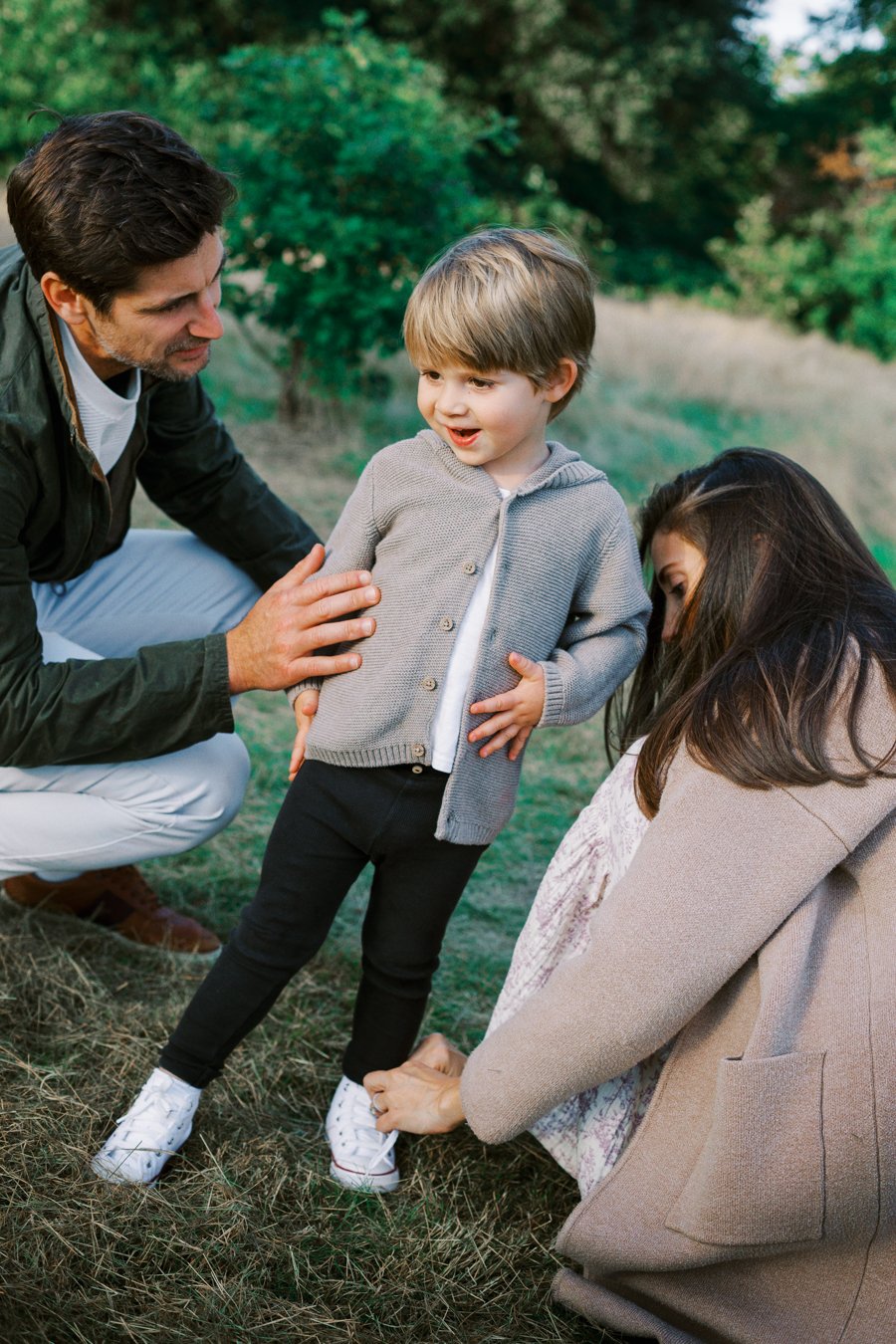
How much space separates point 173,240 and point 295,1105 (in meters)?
1.59

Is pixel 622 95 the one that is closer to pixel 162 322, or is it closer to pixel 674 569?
pixel 162 322

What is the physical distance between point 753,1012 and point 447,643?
683mm

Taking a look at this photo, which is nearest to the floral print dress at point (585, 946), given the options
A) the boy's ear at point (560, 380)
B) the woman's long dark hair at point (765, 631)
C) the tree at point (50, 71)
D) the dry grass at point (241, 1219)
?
the woman's long dark hair at point (765, 631)

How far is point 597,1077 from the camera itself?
1640 mm

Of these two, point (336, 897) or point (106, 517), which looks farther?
point (106, 517)

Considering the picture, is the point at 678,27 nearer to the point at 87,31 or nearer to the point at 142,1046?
the point at 87,31

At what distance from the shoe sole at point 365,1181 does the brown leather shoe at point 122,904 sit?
2.44 ft

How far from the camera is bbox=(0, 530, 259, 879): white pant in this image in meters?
2.23

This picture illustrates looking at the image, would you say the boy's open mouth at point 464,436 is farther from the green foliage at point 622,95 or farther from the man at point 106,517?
the green foliage at point 622,95

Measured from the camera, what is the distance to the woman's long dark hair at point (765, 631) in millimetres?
1596

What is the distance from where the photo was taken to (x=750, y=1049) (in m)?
1.52

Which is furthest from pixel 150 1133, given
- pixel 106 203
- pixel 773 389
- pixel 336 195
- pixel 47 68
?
pixel 47 68

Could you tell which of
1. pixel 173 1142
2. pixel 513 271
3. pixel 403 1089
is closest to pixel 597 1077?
pixel 403 1089

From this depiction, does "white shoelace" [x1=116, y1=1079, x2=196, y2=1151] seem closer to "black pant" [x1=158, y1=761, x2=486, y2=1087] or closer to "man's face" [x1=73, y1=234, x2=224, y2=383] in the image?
"black pant" [x1=158, y1=761, x2=486, y2=1087]
